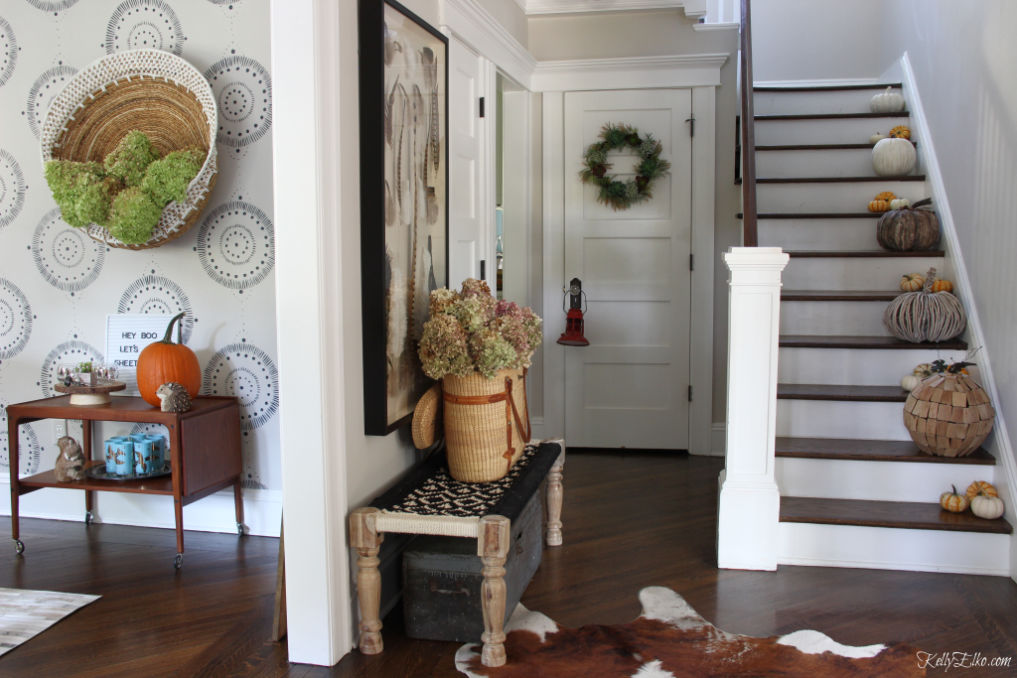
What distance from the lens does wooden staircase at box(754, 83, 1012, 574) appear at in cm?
304

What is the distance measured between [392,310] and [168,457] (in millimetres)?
1483

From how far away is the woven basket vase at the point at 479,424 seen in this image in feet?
9.00

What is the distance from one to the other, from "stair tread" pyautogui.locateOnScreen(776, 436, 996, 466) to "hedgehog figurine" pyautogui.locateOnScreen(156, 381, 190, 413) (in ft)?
7.45

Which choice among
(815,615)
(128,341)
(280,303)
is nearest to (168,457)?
(128,341)

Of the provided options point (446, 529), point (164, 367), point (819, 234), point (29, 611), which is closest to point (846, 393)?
point (819, 234)

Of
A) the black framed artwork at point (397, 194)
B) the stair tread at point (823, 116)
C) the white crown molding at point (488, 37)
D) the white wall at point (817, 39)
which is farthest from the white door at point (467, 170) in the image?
the white wall at point (817, 39)

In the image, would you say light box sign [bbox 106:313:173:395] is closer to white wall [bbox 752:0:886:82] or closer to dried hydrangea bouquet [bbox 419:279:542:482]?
dried hydrangea bouquet [bbox 419:279:542:482]

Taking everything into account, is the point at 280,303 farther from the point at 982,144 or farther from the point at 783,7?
the point at 783,7

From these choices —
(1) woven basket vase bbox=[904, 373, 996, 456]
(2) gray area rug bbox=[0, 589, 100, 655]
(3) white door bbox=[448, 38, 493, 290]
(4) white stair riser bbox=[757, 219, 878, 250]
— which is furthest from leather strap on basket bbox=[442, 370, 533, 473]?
(4) white stair riser bbox=[757, 219, 878, 250]

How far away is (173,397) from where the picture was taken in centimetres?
312

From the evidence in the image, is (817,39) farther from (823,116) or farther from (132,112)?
(132,112)

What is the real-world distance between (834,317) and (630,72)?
183 cm

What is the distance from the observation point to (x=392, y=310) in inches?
104

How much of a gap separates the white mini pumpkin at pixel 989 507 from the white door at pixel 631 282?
1915mm
